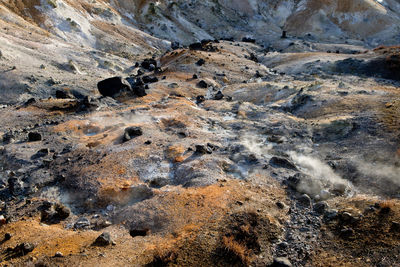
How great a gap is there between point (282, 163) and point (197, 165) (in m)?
4.12

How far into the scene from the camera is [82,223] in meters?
11.2

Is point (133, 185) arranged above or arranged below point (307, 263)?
below

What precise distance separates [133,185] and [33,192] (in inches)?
178

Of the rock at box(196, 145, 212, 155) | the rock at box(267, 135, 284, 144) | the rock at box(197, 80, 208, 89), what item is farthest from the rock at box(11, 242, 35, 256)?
the rock at box(197, 80, 208, 89)

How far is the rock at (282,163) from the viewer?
14.4m

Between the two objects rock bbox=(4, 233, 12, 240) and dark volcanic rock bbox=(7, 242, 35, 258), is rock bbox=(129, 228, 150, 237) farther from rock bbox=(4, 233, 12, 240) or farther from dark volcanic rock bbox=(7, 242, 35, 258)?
rock bbox=(4, 233, 12, 240)

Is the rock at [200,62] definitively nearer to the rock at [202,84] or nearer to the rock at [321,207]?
the rock at [202,84]

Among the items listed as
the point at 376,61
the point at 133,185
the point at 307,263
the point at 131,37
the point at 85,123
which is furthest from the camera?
the point at 131,37

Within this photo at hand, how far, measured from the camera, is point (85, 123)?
20.1m

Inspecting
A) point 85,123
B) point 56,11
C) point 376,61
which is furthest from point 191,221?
point 56,11

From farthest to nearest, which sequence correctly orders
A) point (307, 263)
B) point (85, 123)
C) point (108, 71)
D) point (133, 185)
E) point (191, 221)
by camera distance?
point (108, 71), point (85, 123), point (133, 185), point (191, 221), point (307, 263)

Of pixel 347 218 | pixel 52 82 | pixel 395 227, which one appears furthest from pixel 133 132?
pixel 52 82

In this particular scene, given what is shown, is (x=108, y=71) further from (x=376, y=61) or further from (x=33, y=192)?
(x=376, y=61)

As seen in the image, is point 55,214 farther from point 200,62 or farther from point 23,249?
point 200,62
